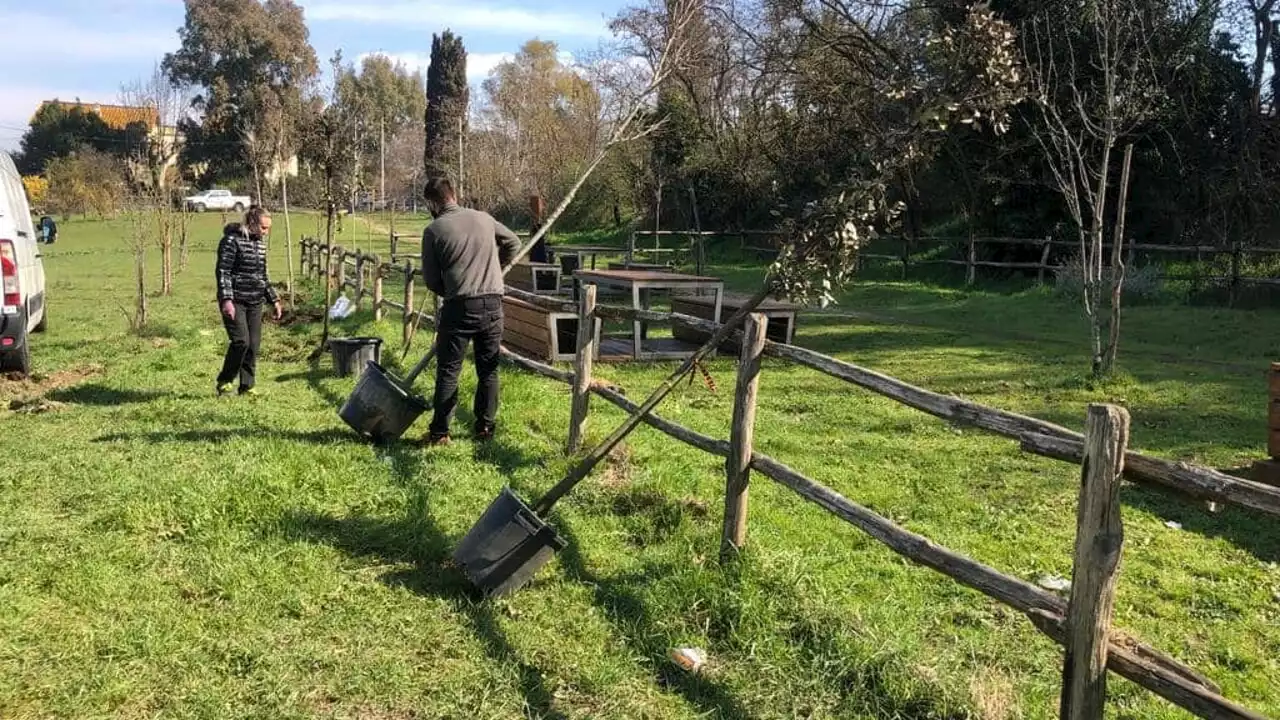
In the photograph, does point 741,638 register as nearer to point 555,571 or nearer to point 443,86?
point 555,571

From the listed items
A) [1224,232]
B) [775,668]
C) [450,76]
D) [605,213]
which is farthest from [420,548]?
[450,76]

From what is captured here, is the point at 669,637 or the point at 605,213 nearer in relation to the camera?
the point at 669,637

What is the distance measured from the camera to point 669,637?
3865mm

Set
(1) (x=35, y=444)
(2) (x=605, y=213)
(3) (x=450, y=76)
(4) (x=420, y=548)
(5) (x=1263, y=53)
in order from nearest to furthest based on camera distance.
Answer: (4) (x=420, y=548)
(1) (x=35, y=444)
(5) (x=1263, y=53)
(2) (x=605, y=213)
(3) (x=450, y=76)

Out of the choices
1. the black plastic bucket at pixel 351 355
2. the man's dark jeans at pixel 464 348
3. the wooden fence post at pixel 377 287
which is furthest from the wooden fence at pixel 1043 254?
the man's dark jeans at pixel 464 348

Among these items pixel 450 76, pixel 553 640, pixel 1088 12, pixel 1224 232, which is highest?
pixel 450 76

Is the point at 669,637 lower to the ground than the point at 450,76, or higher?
lower

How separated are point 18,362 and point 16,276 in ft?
4.58

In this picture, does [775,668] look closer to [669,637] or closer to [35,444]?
Result: [669,637]

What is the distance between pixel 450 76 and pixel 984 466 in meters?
A: 47.0

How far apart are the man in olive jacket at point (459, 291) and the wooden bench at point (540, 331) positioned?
3.36 metres

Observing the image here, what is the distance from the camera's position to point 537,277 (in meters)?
15.9

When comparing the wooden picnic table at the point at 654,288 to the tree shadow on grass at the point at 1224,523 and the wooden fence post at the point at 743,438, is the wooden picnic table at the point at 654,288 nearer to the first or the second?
the tree shadow on grass at the point at 1224,523

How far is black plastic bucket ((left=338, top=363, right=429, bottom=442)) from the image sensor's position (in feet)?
20.8
